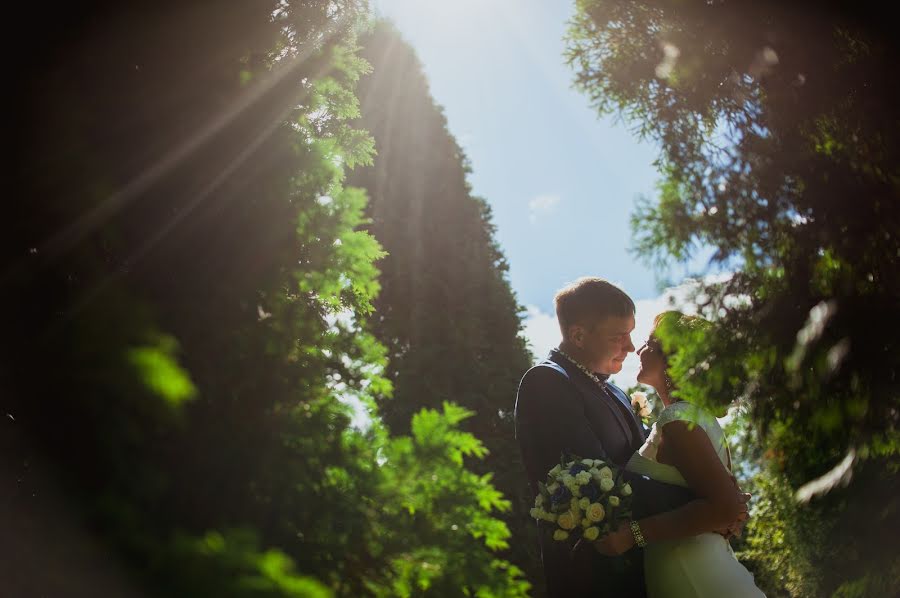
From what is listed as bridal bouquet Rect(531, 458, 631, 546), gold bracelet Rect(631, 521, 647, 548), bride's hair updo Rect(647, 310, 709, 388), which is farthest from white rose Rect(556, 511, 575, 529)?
bride's hair updo Rect(647, 310, 709, 388)

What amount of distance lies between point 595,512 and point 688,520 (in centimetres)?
48

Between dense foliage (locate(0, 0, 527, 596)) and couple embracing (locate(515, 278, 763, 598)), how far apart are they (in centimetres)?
81

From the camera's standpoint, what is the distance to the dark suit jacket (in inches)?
117

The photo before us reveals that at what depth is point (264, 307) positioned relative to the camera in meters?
2.58

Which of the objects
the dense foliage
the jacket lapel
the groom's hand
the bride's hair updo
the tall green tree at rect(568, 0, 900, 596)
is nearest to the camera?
the dense foliage

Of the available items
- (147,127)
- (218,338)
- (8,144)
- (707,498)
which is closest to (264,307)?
(218,338)

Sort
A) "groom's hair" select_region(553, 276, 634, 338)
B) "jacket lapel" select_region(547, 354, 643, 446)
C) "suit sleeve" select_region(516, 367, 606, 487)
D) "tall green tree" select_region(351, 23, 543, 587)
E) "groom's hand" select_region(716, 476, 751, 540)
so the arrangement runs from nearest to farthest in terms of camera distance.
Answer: "groom's hand" select_region(716, 476, 751, 540)
"suit sleeve" select_region(516, 367, 606, 487)
"jacket lapel" select_region(547, 354, 643, 446)
"groom's hair" select_region(553, 276, 634, 338)
"tall green tree" select_region(351, 23, 543, 587)

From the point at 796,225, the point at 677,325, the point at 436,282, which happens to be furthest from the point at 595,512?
the point at 436,282

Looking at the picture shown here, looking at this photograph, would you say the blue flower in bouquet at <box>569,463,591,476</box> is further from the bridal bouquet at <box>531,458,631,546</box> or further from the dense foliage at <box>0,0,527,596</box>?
the dense foliage at <box>0,0,527,596</box>

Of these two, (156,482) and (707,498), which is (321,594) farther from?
(707,498)

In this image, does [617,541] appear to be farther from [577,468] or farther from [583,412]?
[583,412]

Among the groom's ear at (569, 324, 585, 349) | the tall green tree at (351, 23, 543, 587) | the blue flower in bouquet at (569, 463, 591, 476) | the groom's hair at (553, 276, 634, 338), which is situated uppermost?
the tall green tree at (351, 23, 543, 587)

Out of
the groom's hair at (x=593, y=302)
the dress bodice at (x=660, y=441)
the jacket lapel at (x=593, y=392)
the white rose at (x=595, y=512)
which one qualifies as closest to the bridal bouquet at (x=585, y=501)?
the white rose at (x=595, y=512)

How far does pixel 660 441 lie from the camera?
313 cm
